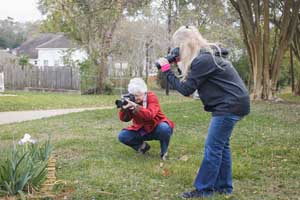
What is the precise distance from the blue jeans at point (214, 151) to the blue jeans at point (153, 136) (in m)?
1.63

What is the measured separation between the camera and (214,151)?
4551mm

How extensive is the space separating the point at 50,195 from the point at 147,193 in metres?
1.02

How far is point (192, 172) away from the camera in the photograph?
18.7ft

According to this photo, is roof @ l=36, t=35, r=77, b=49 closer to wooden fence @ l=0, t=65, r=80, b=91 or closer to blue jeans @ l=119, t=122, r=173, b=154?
wooden fence @ l=0, t=65, r=80, b=91

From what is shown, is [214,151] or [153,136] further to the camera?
[153,136]

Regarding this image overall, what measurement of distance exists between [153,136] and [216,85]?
2133 millimetres

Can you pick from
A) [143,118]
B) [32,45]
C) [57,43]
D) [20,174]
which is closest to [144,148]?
[143,118]

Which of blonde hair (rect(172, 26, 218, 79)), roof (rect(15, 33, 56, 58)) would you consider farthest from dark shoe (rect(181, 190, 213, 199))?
roof (rect(15, 33, 56, 58))

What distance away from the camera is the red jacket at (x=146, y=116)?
6105 mm

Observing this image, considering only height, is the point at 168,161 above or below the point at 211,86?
below

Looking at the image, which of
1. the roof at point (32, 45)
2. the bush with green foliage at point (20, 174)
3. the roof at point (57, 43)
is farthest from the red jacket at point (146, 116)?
the roof at point (32, 45)

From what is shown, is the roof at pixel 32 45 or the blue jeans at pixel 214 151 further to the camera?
the roof at pixel 32 45

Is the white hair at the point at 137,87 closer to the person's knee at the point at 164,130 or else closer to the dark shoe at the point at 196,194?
the person's knee at the point at 164,130

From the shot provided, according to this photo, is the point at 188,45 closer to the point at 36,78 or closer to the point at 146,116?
the point at 146,116
